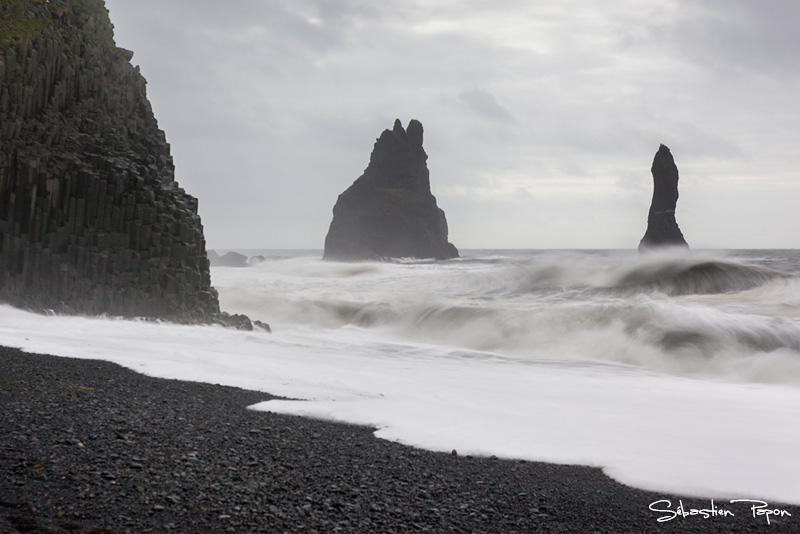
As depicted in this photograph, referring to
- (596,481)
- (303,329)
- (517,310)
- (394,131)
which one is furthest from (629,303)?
(394,131)

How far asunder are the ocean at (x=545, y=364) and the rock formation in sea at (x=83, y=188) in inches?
44.1

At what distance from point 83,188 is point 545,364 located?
12.5m

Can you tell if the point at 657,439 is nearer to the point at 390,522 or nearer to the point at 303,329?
the point at 390,522

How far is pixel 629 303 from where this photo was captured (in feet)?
62.2

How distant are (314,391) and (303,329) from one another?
12.6 meters
